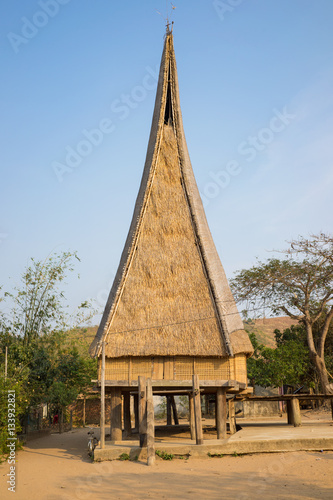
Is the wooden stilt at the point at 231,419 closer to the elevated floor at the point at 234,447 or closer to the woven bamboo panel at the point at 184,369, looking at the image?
the elevated floor at the point at 234,447

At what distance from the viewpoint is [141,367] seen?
12.3 metres

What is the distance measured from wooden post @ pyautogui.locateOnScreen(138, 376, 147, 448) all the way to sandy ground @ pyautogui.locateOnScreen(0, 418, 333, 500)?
→ 770 mm

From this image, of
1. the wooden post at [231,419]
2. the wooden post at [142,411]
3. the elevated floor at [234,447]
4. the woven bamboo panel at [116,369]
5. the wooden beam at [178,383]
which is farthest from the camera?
the wooden post at [231,419]

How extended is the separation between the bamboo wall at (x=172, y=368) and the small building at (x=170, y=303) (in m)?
0.03

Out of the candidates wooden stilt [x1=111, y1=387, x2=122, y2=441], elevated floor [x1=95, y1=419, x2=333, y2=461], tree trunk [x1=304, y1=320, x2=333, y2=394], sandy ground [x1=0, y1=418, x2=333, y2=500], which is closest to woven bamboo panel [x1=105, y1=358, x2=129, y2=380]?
wooden stilt [x1=111, y1=387, x2=122, y2=441]

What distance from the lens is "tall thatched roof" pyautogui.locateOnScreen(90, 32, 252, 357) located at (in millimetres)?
12273

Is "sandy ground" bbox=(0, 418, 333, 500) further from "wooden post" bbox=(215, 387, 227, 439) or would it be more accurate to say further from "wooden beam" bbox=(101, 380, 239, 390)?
"wooden beam" bbox=(101, 380, 239, 390)

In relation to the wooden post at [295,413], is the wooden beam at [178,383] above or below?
above

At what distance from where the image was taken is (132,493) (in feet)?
26.1

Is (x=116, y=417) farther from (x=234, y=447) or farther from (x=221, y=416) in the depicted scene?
(x=234, y=447)

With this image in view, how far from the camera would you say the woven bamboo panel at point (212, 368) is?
480 inches

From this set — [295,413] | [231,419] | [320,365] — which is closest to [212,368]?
[231,419]

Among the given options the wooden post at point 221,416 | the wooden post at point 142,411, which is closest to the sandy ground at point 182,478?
the wooden post at point 142,411

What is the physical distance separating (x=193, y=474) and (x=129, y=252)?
6152 millimetres
